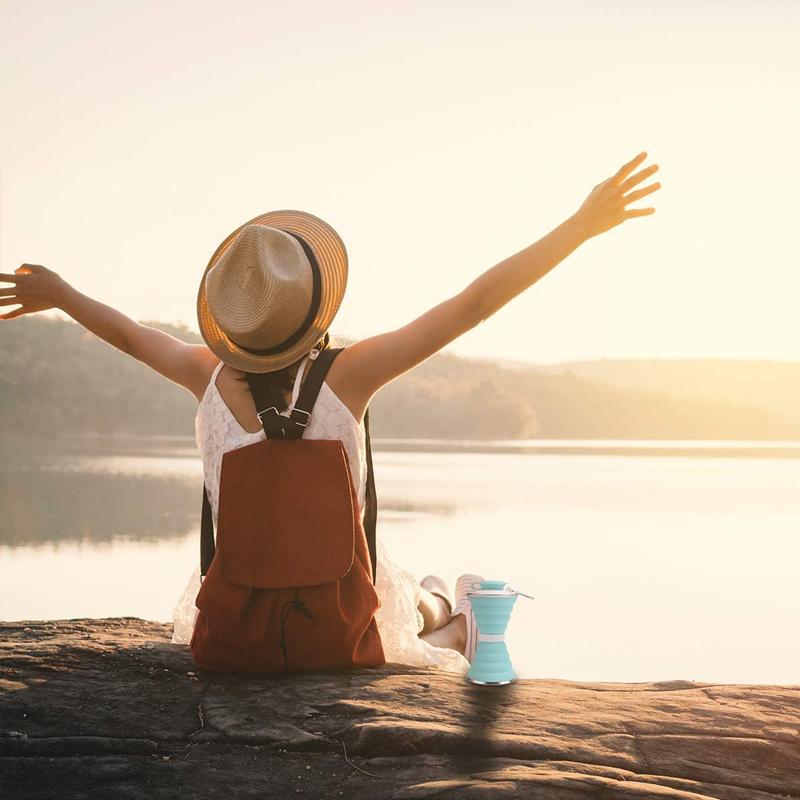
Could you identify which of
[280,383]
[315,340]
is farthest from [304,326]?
Result: [280,383]

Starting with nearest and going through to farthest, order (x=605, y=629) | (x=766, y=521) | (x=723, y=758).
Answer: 1. (x=723, y=758)
2. (x=605, y=629)
3. (x=766, y=521)

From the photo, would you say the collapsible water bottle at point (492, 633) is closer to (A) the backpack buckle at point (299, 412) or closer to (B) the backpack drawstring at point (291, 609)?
(B) the backpack drawstring at point (291, 609)

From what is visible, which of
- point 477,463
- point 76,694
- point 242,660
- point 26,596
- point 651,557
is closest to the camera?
point 76,694

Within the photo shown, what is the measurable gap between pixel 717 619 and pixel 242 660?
416cm

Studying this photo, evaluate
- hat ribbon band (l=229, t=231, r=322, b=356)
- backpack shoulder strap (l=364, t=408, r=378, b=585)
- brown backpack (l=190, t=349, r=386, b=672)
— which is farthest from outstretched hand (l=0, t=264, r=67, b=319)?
backpack shoulder strap (l=364, t=408, r=378, b=585)

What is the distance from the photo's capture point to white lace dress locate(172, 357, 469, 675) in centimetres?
298

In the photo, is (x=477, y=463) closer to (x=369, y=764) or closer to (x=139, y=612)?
(x=139, y=612)

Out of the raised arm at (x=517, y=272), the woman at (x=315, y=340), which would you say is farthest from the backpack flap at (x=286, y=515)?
the raised arm at (x=517, y=272)

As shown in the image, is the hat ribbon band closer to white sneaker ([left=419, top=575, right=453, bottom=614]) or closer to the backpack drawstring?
the backpack drawstring

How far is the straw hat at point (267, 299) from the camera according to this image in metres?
2.94

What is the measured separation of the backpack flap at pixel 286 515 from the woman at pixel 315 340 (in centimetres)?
→ 11

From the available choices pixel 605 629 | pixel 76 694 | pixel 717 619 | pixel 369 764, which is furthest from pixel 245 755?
pixel 717 619

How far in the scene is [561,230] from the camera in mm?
2793

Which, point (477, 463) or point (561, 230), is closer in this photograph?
point (561, 230)
